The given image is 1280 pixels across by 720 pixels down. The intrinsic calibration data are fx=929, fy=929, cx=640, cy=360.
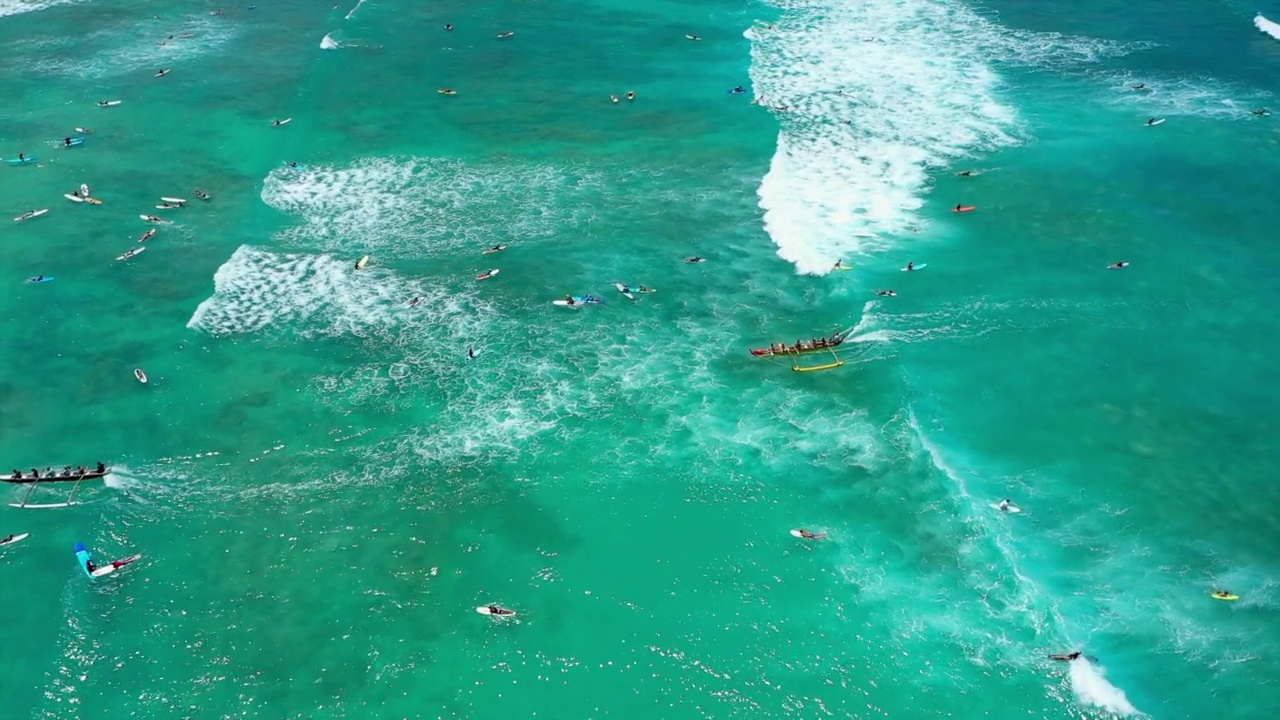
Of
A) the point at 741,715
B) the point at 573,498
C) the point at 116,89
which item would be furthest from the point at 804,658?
the point at 116,89

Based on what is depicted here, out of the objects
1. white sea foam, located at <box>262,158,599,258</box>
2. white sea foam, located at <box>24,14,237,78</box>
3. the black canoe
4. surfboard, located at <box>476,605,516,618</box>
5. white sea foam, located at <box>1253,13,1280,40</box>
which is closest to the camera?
surfboard, located at <box>476,605,516,618</box>

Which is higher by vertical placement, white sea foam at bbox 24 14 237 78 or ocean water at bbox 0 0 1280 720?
white sea foam at bbox 24 14 237 78

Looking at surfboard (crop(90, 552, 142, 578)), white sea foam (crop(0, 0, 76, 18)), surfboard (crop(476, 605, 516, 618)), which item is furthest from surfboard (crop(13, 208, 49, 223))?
white sea foam (crop(0, 0, 76, 18))

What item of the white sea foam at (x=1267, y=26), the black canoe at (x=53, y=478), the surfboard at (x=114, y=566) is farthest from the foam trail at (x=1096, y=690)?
the white sea foam at (x=1267, y=26)

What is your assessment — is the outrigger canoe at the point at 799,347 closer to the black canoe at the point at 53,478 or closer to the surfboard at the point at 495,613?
the surfboard at the point at 495,613

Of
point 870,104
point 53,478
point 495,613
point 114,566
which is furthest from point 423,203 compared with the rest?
point 870,104

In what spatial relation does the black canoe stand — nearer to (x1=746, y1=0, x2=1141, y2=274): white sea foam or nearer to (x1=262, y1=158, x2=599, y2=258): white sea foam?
(x1=262, y1=158, x2=599, y2=258): white sea foam

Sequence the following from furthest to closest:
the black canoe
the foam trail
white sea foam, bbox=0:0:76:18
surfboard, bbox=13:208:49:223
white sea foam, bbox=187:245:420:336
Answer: white sea foam, bbox=0:0:76:18 → surfboard, bbox=13:208:49:223 → white sea foam, bbox=187:245:420:336 → the black canoe → the foam trail
